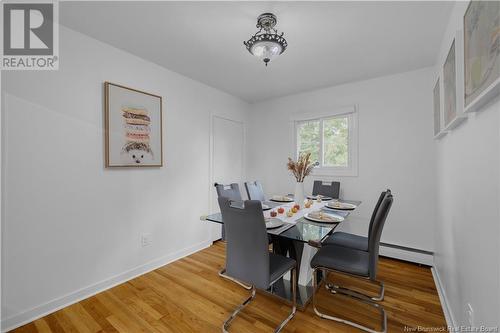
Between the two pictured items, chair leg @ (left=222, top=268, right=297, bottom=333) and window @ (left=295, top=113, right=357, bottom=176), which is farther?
window @ (left=295, top=113, right=357, bottom=176)

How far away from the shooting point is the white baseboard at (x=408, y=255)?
261 cm

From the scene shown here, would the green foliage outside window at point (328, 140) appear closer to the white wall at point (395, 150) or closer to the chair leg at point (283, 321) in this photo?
the white wall at point (395, 150)

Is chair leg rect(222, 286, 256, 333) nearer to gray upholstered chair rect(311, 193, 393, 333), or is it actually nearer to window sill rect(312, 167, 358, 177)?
gray upholstered chair rect(311, 193, 393, 333)

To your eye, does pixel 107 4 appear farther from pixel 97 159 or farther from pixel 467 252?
pixel 467 252

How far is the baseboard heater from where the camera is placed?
8.58ft

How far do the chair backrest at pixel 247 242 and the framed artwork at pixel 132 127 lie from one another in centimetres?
139

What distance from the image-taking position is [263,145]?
161 inches

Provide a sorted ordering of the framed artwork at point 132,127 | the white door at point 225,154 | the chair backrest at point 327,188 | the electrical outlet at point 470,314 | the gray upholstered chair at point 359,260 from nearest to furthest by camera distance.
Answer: the electrical outlet at point 470,314
the gray upholstered chair at point 359,260
the framed artwork at point 132,127
the chair backrest at point 327,188
the white door at point 225,154

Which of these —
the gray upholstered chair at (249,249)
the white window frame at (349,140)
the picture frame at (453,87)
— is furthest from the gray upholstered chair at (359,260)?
the white window frame at (349,140)

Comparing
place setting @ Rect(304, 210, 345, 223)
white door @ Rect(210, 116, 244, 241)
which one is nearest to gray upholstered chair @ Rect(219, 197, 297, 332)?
place setting @ Rect(304, 210, 345, 223)

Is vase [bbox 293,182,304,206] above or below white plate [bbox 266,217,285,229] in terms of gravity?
above

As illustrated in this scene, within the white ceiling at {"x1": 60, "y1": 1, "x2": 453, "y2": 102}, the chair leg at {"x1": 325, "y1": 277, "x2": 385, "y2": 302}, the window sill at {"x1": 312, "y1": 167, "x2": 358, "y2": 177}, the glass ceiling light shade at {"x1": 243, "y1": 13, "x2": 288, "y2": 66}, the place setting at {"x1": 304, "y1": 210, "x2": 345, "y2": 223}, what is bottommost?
the chair leg at {"x1": 325, "y1": 277, "x2": 385, "y2": 302}

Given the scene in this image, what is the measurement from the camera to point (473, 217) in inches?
45.8

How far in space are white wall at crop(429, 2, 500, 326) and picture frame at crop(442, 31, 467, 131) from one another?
3.3 inches
